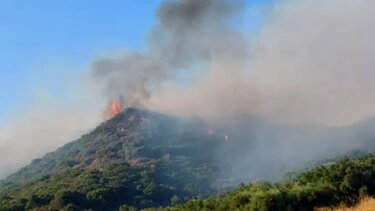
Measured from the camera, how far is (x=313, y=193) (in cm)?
3622

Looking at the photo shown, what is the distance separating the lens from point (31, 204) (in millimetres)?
142750

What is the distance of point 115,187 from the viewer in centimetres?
19650

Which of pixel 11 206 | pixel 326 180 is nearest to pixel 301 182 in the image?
pixel 326 180

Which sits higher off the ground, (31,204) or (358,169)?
(31,204)

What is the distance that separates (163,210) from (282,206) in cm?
1588

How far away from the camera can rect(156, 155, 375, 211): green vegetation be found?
34.7m

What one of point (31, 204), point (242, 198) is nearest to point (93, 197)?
point (31, 204)

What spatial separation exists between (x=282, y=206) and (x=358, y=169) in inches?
524

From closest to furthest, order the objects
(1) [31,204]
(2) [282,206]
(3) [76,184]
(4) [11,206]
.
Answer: (2) [282,206] < (4) [11,206] < (1) [31,204] < (3) [76,184]

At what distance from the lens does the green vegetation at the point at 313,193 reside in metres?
34.7

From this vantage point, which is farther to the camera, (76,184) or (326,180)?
(76,184)

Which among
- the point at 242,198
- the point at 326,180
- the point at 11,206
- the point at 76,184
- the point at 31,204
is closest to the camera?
the point at 242,198

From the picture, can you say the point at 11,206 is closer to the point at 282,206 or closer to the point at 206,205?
the point at 206,205

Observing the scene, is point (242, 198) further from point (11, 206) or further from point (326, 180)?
point (11, 206)
